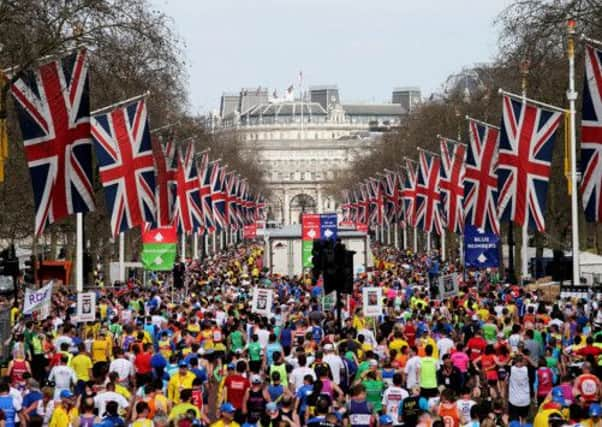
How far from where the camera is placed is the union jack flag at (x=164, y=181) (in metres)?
42.1

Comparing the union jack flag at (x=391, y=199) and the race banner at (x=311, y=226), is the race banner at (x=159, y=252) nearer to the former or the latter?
the race banner at (x=311, y=226)

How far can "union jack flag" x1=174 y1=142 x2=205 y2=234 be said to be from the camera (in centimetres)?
5341

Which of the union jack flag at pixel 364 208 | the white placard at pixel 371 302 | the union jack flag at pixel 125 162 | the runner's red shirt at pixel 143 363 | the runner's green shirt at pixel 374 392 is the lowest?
the runner's green shirt at pixel 374 392

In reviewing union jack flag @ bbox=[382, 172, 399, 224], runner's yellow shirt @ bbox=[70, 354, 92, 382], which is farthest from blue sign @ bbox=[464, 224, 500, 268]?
union jack flag @ bbox=[382, 172, 399, 224]

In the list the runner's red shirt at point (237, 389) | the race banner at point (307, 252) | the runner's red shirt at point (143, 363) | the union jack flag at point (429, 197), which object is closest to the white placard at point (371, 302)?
the runner's red shirt at point (143, 363)

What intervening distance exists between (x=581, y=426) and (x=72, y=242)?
48530 mm

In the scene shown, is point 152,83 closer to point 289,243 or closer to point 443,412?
point 289,243

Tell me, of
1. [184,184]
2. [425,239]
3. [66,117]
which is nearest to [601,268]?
[184,184]

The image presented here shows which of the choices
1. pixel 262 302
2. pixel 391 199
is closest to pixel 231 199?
pixel 391 199

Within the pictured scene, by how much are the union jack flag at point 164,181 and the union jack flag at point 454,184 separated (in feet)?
26.1

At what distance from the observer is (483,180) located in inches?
1671

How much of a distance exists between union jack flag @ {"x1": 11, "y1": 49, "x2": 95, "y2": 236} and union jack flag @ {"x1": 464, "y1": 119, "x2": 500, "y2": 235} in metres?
14.9

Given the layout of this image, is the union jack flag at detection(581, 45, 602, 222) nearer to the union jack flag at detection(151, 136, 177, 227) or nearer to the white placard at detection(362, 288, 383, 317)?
the white placard at detection(362, 288, 383, 317)

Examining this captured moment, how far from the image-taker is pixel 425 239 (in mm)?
102812
